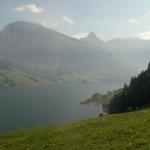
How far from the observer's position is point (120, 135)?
24.5m

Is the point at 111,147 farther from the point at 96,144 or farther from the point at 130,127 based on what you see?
the point at 130,127

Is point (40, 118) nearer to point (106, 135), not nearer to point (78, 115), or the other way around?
point (78, 115)

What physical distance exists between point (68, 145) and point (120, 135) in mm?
5031

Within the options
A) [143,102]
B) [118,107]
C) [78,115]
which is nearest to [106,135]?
[143,102]

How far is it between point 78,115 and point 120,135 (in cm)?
14947

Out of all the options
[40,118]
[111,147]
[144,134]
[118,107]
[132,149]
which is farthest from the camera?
[40,118]

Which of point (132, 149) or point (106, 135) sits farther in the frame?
point (106, 135)

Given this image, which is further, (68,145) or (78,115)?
(78,115)

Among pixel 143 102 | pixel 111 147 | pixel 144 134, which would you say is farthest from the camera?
pixel 143 102

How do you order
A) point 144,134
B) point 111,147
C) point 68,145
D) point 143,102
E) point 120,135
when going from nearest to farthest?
1. point 111,147
2. point 144,134
3. point 120,135
4. point 68,145
5. point 143,102

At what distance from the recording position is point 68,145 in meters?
26.1

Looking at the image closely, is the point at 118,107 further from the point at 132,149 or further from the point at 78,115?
the point at 132,149

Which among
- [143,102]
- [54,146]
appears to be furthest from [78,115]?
[54,146]

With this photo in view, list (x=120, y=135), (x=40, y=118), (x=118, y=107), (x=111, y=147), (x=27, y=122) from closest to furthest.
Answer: (x=111, y=147) < (x=120, y=135) < (x=118, y=107) < (x=27, y=122) < (x=40, y=118)
